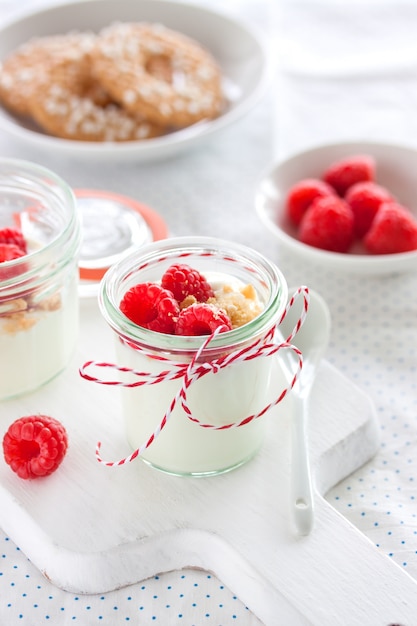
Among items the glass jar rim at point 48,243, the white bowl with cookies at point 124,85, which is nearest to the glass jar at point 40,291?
the glass jar rim at point 48,243

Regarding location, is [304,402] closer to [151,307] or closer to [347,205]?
[151,307]

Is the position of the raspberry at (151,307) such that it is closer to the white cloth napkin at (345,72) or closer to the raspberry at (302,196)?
the raspberry at (302,196)

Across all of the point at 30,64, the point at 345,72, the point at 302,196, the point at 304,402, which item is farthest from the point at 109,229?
the point at 345,72

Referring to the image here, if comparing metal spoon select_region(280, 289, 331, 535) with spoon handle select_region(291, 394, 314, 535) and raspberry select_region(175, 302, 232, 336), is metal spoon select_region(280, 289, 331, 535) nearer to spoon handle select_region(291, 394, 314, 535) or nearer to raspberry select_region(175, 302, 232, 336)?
spoon handle select_region(291, 394, 314, 535)

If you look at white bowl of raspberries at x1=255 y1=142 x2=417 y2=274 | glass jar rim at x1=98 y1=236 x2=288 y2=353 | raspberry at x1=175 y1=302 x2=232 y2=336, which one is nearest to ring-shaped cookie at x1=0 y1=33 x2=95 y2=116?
white bowl of raspberries at x1=255 y1=142 x2=417 y2=274

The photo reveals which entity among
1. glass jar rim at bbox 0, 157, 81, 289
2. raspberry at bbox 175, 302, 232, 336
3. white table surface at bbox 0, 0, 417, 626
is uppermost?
raspberry at bbox 175, 302, 232, 336

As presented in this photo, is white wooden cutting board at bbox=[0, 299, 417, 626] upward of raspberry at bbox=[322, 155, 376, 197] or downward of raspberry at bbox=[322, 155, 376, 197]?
downward
